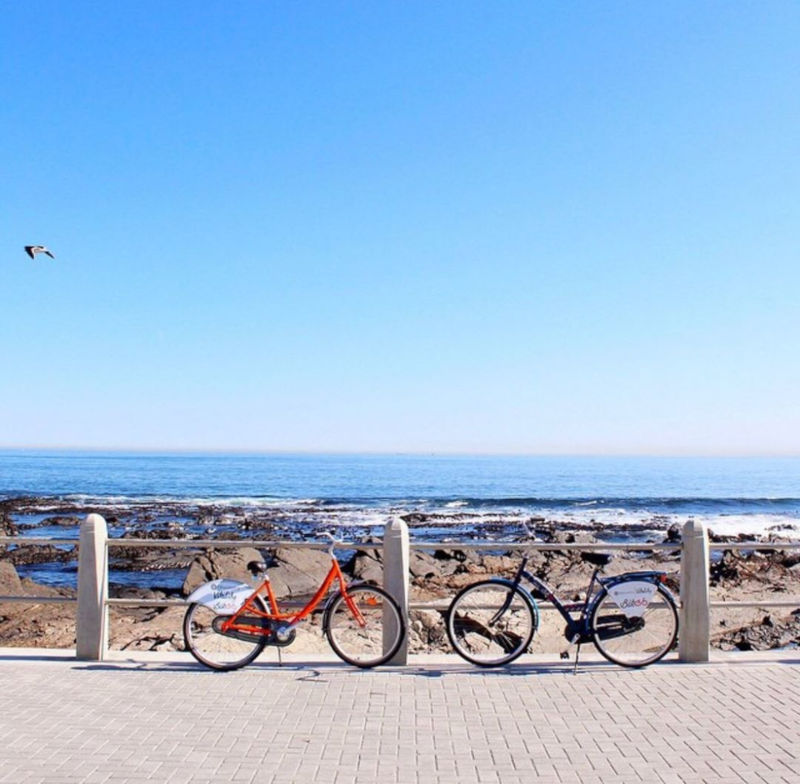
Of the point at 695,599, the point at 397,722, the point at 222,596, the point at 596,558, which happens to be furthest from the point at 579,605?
the point at 596,558

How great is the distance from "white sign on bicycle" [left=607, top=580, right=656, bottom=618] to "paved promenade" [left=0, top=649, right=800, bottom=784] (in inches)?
21.6

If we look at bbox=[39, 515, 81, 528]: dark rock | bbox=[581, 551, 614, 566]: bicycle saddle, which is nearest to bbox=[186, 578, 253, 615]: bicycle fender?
bbox=[581, 551, 614, 566]: bicycle saddle

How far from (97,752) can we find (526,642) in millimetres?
3839

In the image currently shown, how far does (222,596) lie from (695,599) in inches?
177

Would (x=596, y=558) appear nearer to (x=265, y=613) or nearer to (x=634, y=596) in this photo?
(x=634, y=596)

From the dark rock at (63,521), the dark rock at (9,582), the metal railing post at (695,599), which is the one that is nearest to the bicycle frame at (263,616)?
the metal railing post at (695,599)

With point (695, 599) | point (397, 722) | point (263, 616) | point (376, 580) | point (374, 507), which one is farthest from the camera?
point (374, 507)

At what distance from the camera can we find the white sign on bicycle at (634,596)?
778cm

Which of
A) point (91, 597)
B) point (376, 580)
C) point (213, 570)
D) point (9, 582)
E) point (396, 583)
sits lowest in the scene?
point (376, 580)

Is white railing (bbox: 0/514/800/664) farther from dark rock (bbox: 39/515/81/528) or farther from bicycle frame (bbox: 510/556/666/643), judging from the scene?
dark rock (bbox: 39/515/81/528)

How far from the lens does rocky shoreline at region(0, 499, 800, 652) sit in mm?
13234

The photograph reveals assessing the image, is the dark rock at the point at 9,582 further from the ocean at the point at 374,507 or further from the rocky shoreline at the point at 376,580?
the ocean at the point at 374,507

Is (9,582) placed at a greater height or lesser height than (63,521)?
greater

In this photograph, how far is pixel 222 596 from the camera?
25.2 feet
